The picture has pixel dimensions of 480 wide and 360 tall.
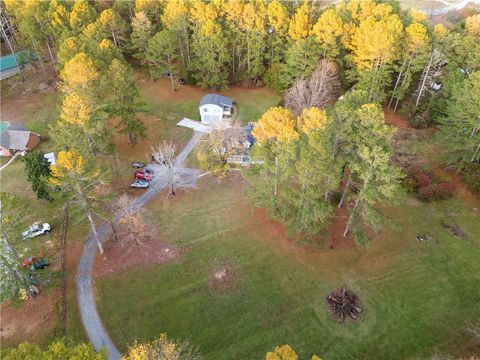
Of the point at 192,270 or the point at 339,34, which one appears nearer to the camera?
the point at 192,270

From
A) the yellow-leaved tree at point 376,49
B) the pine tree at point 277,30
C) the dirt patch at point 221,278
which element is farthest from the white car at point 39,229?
the yellow-leaved tree at point 376,49

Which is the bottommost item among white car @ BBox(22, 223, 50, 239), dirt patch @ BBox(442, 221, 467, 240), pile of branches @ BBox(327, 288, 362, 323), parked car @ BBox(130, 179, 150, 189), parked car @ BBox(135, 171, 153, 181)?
pile of branches @ BBox(327, 288, 362, 323)

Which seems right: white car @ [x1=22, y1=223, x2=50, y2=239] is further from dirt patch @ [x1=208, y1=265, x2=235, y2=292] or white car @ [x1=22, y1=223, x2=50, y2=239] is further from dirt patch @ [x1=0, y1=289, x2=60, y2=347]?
dirt patch @ [x1=208, y1=265, x2=235, y2=292]

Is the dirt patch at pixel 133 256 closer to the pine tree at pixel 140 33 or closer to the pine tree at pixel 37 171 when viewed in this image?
the pine tree at pixel 37 171

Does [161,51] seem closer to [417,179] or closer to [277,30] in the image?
[277,30]

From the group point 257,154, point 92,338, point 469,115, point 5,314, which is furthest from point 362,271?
point 5,314

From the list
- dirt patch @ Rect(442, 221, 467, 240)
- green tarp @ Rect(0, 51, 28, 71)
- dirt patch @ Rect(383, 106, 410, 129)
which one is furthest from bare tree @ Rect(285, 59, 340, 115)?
green tarp @ Rect(0, 51, 28, 71)

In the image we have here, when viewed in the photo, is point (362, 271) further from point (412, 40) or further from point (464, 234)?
point (412, 40)
